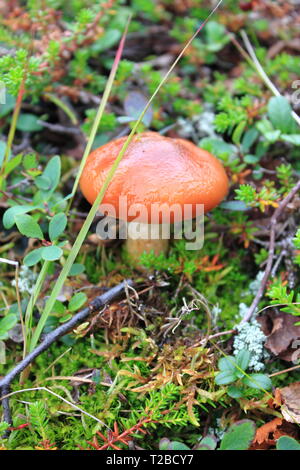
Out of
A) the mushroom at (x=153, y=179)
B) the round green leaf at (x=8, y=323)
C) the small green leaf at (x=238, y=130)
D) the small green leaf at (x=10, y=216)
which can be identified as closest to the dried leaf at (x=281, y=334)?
the mushroom at (x=153, y=179)

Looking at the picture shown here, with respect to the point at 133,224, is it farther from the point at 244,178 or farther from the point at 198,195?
the point at 244,178

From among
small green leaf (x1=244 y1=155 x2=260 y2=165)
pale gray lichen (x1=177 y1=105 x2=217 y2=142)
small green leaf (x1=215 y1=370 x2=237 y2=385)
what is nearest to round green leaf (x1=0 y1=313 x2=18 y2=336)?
small green leaf (x1=215 y1=370 x2=237 y2=385)

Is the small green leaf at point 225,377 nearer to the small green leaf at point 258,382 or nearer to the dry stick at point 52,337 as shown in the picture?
the small green leaf at point 258,382

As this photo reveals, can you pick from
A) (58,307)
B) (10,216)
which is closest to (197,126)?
(10,216)

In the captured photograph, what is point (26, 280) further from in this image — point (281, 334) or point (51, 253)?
point (281, 334)

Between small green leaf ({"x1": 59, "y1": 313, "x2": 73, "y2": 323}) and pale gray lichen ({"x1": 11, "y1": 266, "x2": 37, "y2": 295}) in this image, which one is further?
pale gray lichen ({"x1": 11, "y1": 266, "x2": 37, "y2": 295})

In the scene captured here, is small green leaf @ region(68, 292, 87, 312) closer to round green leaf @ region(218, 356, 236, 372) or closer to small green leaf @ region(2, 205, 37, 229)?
small green leaf @ region(2, 205, 37, 229)
